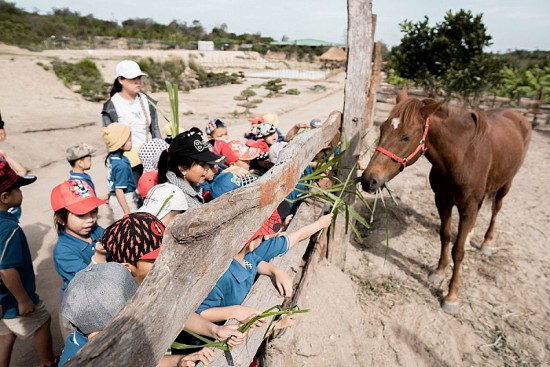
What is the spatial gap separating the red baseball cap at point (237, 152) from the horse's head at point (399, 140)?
3.68 ft

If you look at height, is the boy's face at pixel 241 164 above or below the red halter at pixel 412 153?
below

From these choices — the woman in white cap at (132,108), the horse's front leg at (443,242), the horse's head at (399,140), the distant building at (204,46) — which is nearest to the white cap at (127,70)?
the woman in white cap at (132,108)

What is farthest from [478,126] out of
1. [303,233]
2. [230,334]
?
[230,334]

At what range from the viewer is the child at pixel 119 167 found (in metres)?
3.16

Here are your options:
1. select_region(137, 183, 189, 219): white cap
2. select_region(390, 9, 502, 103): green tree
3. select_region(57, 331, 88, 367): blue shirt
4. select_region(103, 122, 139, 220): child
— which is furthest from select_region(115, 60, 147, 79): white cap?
select_region(390, 9, 502, 103): green tree

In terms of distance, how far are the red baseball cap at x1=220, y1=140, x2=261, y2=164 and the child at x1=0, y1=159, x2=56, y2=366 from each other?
165 cm

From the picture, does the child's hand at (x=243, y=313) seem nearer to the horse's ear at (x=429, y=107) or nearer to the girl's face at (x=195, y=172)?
the girl's face at (x=195, y=172)

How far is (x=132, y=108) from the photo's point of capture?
11.6ft

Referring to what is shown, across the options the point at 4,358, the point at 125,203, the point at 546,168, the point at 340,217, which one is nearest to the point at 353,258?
the point at 340,217

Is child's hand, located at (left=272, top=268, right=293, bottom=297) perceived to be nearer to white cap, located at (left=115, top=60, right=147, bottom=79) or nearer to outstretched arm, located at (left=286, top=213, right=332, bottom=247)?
outstretched arm, located at (left=286, top=213, right=332, bottom=247)

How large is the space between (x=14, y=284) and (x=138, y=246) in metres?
1.11

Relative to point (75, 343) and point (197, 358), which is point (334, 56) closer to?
point (197, 358)

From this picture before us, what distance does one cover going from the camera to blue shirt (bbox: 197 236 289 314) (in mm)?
1773

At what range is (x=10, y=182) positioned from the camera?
7.23 ft
